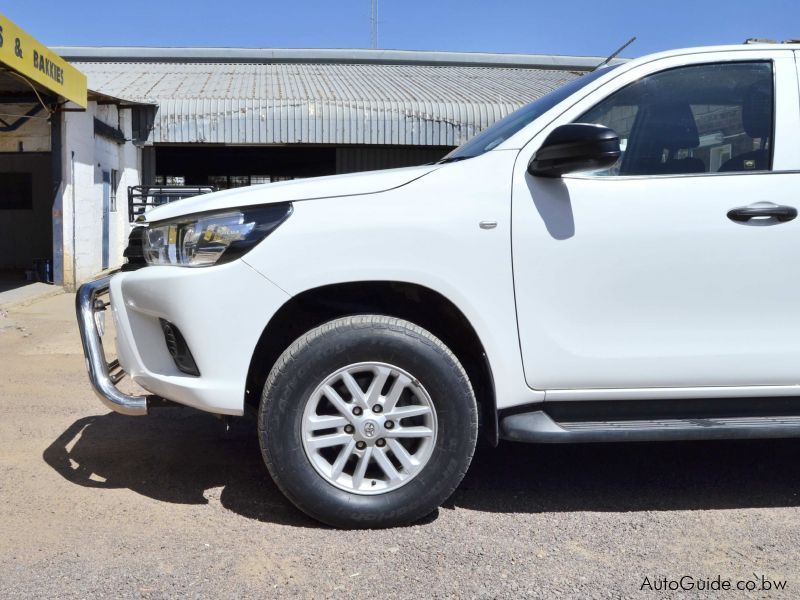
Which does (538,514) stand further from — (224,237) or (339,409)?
(224,237)

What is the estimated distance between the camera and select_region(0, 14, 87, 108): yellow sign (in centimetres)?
903

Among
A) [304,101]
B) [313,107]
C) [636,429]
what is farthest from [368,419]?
[304,101]

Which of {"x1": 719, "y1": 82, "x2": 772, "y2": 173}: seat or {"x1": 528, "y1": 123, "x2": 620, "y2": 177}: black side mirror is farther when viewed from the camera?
{"x1": 719, "y1": 82, "x2": 772, "y2": 173}: seat

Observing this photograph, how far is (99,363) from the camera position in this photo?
3350 mm

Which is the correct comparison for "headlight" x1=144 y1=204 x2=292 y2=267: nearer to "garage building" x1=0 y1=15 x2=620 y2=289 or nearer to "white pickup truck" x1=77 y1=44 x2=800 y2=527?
"white pickup truck" x1=77 y1=44 x2=800 y2=527

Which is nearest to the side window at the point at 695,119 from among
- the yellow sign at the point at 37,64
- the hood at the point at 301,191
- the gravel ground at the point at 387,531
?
the hood at the point at 301,191

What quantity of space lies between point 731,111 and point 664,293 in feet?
3.05

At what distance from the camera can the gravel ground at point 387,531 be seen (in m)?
2.77

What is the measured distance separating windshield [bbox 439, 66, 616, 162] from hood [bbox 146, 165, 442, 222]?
1.53 ft

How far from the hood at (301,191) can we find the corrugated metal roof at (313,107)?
13.8 m

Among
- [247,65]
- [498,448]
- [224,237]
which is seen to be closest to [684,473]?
[498,448]

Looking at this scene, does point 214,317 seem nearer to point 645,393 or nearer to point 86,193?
point 645,393

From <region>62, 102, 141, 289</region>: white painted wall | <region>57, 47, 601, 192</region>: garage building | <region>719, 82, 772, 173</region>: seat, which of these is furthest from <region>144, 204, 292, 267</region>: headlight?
<region>57, 47, 601, 192</region>: garage building

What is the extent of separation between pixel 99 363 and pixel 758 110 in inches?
121
